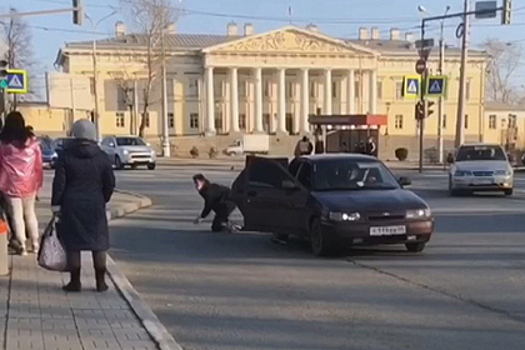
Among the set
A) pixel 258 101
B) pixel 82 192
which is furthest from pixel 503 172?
pixel 258 101

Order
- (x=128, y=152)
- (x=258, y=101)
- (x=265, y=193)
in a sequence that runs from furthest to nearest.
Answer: (x=258, y=101)
(x=128, y=152)
(x=265, y=193)

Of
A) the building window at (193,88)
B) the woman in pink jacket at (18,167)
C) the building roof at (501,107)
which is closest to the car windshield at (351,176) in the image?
the woman in pink jacket at (18,167)

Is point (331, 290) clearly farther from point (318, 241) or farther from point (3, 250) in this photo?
point (3, 250)

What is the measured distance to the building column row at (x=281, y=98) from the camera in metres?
95.8

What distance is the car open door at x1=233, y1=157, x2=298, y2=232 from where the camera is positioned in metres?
13.6

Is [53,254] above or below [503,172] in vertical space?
above

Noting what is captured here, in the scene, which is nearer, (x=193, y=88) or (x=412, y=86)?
(x=412, y=86)

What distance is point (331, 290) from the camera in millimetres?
9859

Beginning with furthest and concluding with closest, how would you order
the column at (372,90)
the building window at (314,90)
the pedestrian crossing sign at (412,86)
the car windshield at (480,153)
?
the building window at (314,90) → the column at (372,90) → the pedestrian crossing sign at (412,86) → the car windshield at (480,153)

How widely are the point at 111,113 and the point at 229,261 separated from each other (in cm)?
8626

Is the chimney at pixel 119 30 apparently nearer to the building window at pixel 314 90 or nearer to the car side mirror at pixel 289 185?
the building window at pixel 314 90

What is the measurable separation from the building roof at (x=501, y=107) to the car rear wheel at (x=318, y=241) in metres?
98.6

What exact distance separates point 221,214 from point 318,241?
397 centimetres

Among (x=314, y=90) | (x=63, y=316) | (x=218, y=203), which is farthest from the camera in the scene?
(x=314, y=90)
